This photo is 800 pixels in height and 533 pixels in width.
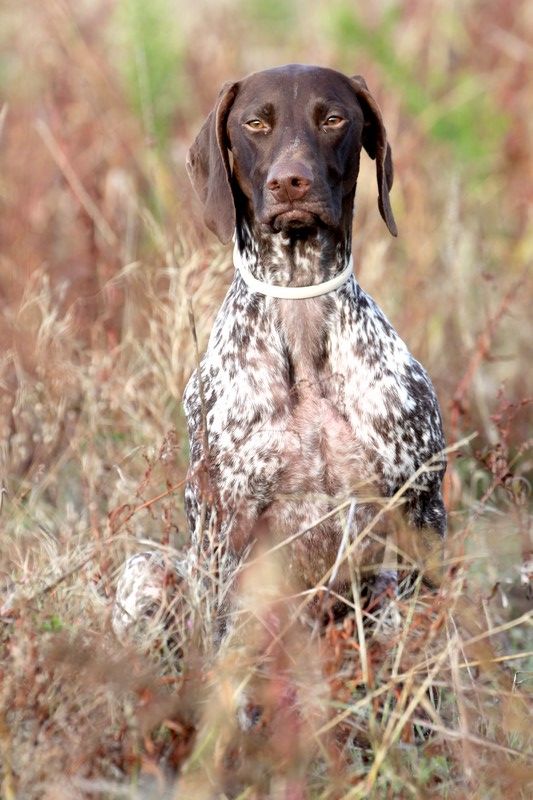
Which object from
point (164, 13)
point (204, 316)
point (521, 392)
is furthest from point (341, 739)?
point (164, 13)

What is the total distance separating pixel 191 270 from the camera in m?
5.43

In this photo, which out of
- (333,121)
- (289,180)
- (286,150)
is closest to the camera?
(289,180)

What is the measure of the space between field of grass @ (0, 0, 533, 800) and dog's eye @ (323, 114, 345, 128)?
3.15 feet

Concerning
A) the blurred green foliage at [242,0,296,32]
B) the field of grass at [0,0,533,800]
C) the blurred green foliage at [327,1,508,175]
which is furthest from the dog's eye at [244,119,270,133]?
the blurred green foliage at [242,0,296,32]

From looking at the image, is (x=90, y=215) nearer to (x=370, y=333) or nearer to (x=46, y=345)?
(x=46, y=345)

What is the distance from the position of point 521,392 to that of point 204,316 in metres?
1.88

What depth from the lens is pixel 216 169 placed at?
13.9ft

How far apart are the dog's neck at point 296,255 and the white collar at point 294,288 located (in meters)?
0.02

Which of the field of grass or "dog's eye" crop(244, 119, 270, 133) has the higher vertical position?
"dog's eye" crop(244, 119, 270, 133)

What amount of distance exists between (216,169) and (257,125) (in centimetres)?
19

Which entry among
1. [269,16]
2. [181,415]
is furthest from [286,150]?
[269,16]

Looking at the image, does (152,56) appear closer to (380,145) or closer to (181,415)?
(181,415)

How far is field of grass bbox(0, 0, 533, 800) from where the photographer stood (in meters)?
3.22

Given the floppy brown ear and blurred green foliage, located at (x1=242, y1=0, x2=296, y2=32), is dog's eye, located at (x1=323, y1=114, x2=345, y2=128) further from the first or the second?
blurred green foliage, located at (x1=242, y1=0, x2=296, y2=32)
